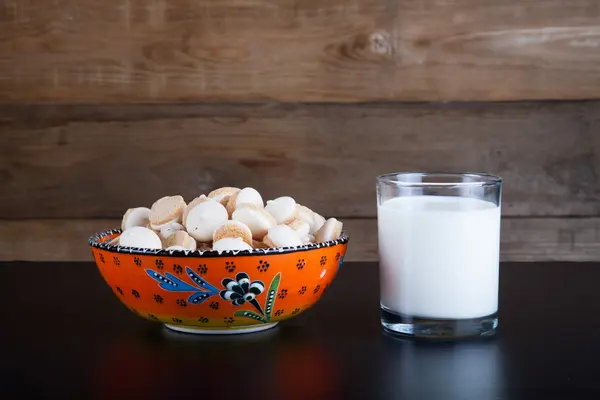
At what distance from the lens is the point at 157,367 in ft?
2.30

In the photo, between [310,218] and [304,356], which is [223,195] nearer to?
[310,218]

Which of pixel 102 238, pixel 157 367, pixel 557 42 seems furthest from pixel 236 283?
pixel 557 42

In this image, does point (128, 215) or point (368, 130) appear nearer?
point (128, 215)

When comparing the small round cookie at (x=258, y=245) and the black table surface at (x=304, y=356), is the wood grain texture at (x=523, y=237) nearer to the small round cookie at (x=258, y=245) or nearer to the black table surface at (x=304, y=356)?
the black table surface at (x=304, y=356)

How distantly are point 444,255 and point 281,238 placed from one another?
15cm

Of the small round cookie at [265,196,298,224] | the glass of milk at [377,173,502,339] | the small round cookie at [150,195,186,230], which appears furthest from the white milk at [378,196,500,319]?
the small round cookie at [150,195,186,230]

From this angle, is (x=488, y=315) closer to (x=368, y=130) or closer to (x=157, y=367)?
(x=157, y=367)

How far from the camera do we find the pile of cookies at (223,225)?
Answer: 0.77 m

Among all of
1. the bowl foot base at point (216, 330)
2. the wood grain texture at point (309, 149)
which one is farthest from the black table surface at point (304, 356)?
the wood grain texture at point (309, 149)

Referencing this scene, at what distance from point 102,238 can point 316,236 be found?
222 mm

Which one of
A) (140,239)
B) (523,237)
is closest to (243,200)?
(140,239)

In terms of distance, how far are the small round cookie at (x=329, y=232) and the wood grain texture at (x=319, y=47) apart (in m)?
1.00

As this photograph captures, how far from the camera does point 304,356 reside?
28.9 inches

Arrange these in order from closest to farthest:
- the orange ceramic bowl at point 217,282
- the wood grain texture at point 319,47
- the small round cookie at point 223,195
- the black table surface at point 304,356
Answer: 1. the black table surface at point 304,356
2. the orange ceramic bowl at point 217,282
3. the small round cookie at point 223,195
4. the wood grain texture at point 319,47
